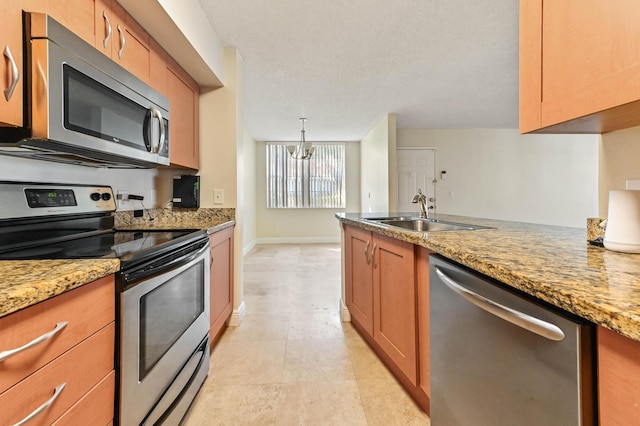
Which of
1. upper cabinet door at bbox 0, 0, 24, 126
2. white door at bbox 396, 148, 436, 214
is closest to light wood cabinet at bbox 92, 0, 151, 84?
upper cabinet door at bbox 0, 0, 24, 126

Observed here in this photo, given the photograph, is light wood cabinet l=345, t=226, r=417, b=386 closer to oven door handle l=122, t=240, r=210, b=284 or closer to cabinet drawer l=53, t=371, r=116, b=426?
oven door handle l=122, t=240, r=210, b=284

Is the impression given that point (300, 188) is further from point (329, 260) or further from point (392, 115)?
point (392, 115)

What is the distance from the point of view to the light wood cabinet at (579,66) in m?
0.67

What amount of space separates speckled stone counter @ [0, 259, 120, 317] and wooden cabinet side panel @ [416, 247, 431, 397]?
3.78 ft

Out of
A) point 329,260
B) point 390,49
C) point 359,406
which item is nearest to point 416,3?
point 390,49

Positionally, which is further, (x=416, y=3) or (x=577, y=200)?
(x=577, y=200)

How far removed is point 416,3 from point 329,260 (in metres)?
3.81

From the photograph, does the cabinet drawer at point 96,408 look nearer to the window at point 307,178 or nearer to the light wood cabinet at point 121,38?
the light wood cabinet at point 121,38

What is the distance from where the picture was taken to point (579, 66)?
767 millimetres

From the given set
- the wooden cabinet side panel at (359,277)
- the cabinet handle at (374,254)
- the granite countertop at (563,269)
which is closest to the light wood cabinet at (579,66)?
the granite countertop at (563,269)

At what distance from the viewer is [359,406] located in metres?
1.50

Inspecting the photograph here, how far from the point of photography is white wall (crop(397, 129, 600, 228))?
245 inches

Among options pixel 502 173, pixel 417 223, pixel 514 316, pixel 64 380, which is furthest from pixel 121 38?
pixel 502 173

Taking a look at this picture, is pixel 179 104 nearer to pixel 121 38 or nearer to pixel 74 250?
pixel 121 38
